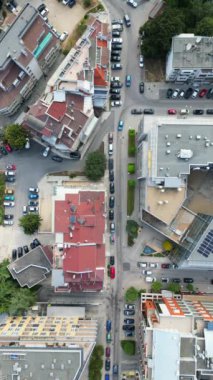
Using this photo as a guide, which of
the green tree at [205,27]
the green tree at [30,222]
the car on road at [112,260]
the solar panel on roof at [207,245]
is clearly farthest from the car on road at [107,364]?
the green tree at [205,27]

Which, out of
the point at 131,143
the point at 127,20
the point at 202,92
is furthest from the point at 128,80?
the point at 202,92

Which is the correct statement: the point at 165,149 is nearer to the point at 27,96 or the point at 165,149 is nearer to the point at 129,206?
the point at 129,206

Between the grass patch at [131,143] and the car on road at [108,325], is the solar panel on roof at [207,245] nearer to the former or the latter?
the grass patch at [131,143]

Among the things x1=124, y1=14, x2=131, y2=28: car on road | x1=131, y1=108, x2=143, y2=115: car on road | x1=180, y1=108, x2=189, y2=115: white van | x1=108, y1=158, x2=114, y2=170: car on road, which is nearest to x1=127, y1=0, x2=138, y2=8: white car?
x1=124, y1=14, x2=131, y2=28: car on road

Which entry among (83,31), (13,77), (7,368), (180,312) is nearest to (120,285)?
(180,312)

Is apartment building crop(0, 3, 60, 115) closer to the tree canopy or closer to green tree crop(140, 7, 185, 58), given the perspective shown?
green tree crop(140, 7, 185, 58)

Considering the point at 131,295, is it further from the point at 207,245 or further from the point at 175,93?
the point at 175,93

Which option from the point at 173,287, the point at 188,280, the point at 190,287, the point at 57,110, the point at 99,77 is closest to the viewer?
the point at 57,110
